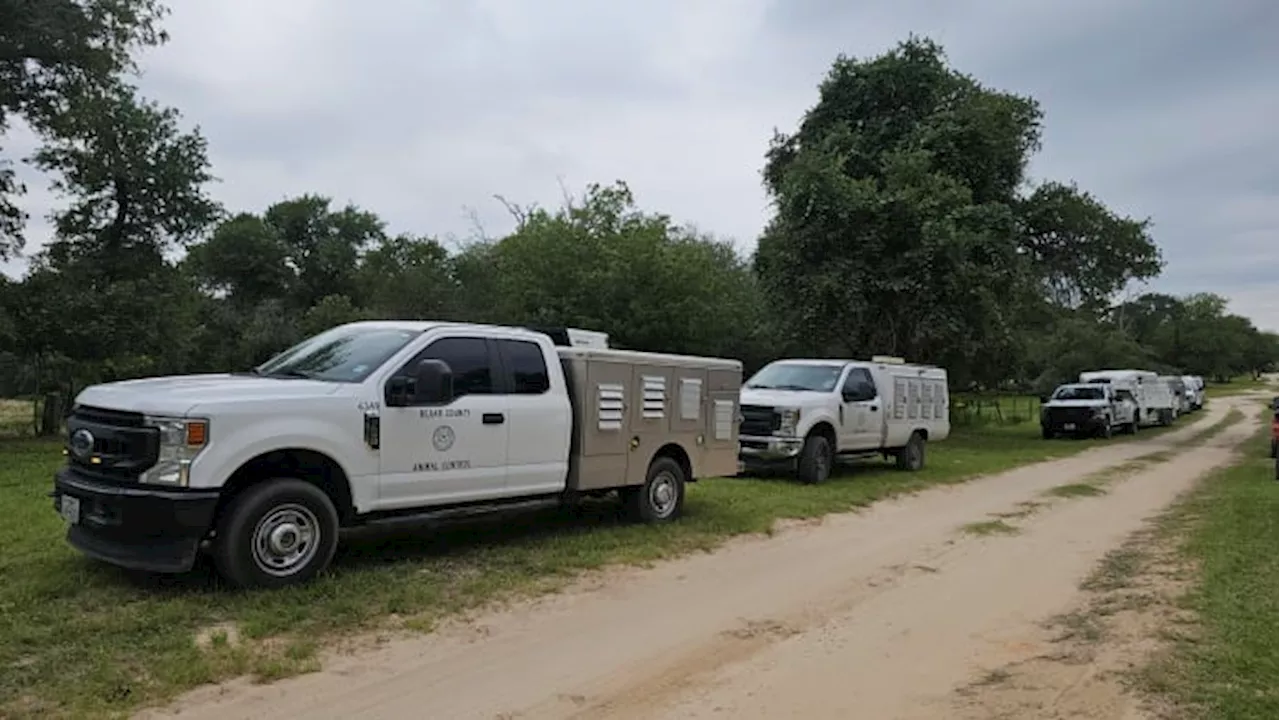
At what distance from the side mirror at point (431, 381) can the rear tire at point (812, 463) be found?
8.00m

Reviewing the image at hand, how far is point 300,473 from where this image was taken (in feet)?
23.6

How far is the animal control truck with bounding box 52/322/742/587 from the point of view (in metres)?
6.39

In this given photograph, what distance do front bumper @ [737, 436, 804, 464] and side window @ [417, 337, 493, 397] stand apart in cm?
691

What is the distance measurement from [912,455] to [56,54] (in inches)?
667

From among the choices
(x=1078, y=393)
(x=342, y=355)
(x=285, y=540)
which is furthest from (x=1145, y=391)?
(x=285, y=540)

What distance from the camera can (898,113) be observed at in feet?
94.8

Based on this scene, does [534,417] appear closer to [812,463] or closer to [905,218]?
[812,463]

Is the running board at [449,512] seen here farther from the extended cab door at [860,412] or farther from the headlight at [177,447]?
the extended cab door at [860,412]

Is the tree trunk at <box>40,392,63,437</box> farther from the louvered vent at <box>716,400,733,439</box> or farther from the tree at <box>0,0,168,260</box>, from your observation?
the louvered vent at <box>716,400,733,439</box>

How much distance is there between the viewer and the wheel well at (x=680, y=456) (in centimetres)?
1039

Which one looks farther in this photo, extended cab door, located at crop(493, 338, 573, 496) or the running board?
extended cab door, located at crop(493, 338, 573, 496)

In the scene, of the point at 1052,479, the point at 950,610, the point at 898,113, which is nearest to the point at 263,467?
the point at 950,610

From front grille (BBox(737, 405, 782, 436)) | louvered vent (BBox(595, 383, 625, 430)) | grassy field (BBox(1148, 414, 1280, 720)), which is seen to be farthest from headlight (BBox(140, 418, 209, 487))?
front grille (BBox(737, 405, 782, 436))

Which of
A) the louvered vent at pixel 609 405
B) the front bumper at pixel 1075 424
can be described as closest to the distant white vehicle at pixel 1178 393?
the front bumper at pixel 1075 424
